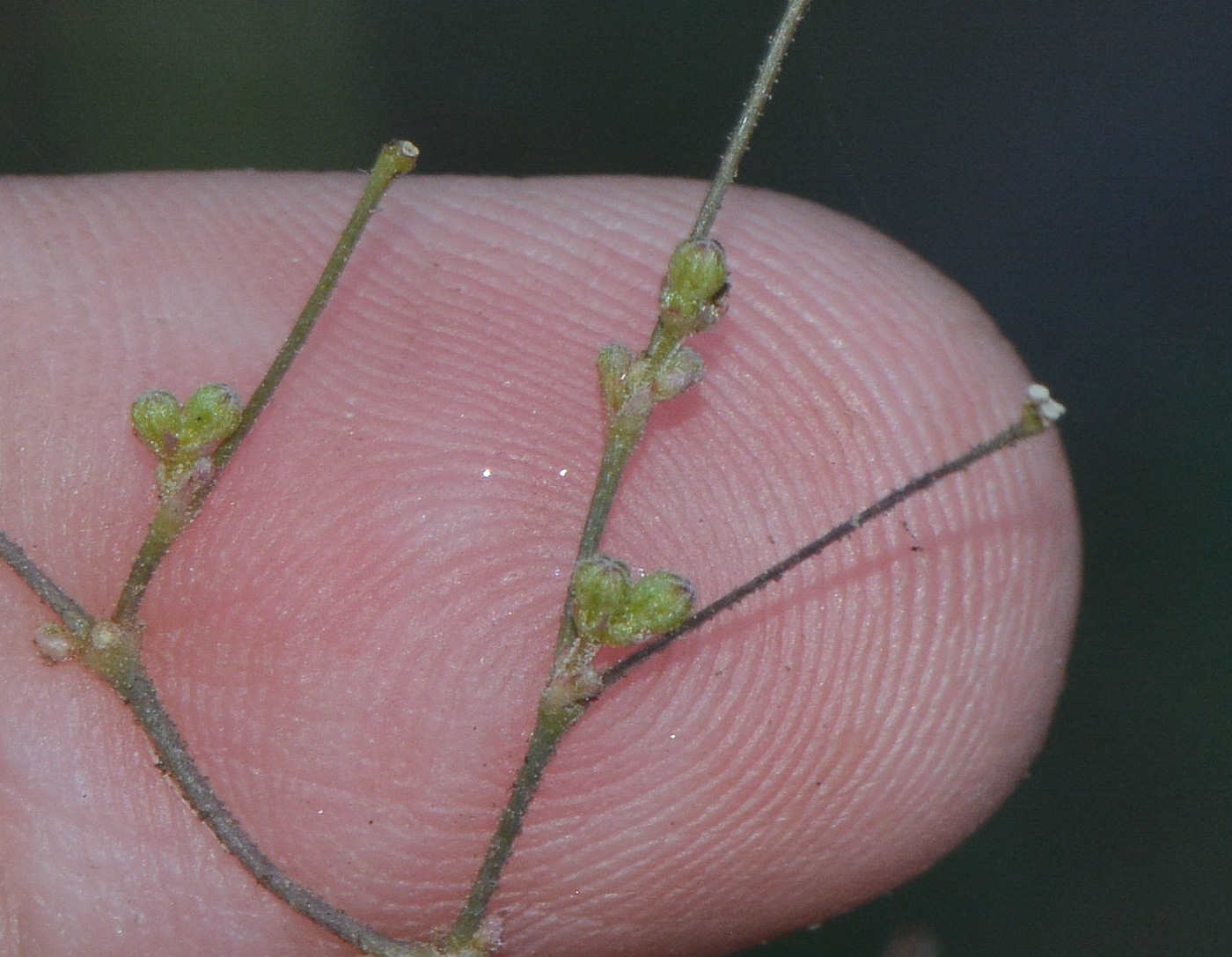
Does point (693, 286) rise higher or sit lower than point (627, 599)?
higher

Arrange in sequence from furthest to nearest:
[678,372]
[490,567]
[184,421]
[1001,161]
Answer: [1001,161], [490,567], [184,421], [678,372]

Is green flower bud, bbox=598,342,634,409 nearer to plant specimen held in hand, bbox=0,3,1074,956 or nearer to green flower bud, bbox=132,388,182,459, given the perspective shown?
plant specimen held in hand, bbox=0,3,1074,956

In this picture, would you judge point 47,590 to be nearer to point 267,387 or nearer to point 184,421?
point 184,421

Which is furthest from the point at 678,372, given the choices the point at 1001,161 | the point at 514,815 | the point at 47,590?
the point at 1001,161

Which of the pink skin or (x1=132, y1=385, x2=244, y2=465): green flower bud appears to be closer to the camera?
(x1=132, y1=385, x2=244, y2=465): green flower bud

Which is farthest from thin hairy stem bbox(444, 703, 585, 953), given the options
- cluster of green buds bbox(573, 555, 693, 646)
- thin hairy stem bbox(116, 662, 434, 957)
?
cluster of green buds bbox(573, 555, 693, 646)

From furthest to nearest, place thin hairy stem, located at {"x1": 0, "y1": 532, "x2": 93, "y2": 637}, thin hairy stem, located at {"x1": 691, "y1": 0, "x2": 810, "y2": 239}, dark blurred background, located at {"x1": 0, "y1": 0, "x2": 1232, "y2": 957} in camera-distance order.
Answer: dark blurred background, located at {"x1": 0, "y1": 0, "x2": 1232, "y2": 957}
thin hairy stem, located at {"x1": 0, "y1": 532, "x2": 93, "y2": 637}
thin hairy stem, located at {"x1": 691, "y1": 0, "x2": 810, "y2": 239}

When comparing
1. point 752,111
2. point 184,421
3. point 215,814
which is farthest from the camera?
point 215,814
